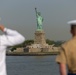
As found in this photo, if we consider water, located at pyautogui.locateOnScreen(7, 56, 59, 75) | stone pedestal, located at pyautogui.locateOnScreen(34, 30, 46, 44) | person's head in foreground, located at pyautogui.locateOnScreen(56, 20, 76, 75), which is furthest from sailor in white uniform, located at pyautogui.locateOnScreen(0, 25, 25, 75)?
stone pedestal, located at pyautogui.locateOnScreen(34, 30, 46, 44)

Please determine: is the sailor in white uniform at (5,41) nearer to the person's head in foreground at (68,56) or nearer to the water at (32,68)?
the person's head in foreground at (68,56)

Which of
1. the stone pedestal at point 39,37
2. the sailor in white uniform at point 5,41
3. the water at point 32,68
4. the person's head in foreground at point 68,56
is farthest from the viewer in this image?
the stone pedestal at point 39,37

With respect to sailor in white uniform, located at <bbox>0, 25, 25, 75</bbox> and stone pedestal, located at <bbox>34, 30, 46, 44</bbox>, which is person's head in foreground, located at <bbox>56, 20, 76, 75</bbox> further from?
stone pedestal, located at <bbox>34, 30, 46, 44</bbox>

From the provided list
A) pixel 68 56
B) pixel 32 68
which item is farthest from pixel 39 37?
pixel 68 56

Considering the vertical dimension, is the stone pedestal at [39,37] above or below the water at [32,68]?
above

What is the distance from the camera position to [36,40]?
59406mm

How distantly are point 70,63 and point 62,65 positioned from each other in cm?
7

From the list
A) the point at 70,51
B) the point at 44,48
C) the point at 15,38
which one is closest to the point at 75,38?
the point at 70,51

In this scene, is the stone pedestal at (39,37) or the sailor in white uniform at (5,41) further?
the stone pedestal at (39,37)

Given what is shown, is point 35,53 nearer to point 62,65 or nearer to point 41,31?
point 41,31

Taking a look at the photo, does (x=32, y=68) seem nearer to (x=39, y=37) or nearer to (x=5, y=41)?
(x=39, y=37)

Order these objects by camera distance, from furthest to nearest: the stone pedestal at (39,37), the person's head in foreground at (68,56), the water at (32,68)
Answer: the stone pedestal at (39,37) < the water at (32,68) < the person's head in foreground at (68,56)

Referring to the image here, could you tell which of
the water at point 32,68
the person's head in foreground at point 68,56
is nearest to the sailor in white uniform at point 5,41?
the person's head in foreground at point 68,56

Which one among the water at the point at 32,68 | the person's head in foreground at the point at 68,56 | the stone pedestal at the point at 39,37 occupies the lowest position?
the person's head in foreground at the point at 68,56
